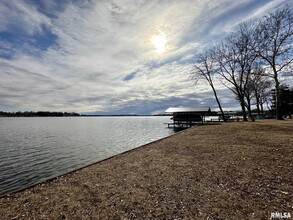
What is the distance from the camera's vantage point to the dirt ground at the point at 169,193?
4.27 metres


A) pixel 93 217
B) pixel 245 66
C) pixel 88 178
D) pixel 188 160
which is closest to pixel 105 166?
pixel 88 178

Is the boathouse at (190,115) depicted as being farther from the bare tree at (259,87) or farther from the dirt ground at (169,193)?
the dirt ground at (169,193)

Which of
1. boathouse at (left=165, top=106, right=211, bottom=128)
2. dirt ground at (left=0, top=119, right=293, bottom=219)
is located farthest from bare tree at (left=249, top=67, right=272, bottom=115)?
dirt ground at (left=0, top=119, right=293, bottom=219)

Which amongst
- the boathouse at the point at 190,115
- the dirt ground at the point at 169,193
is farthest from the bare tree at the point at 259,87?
the dirt ground at the point at 169,193

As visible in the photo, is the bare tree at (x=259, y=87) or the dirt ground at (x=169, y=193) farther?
the bare tree at (x=259, y=87)

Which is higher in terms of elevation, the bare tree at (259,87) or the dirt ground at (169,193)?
the bare tree at (259,87)

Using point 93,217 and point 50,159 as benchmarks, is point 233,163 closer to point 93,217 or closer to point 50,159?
point 93,217

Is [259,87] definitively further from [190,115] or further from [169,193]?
[169,193]

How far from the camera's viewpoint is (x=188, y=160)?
344 inches

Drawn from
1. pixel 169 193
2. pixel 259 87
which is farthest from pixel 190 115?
pixel 169 193

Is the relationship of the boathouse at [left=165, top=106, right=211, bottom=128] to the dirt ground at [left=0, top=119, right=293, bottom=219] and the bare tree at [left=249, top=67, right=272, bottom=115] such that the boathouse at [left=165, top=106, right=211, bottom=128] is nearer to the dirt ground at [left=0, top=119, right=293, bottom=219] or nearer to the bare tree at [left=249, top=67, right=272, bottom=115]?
the bare tree at [left=249, top=67, right=272, bottom=115]

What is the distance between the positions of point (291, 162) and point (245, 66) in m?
29.7

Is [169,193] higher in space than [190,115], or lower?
lower

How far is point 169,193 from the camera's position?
207 inches
